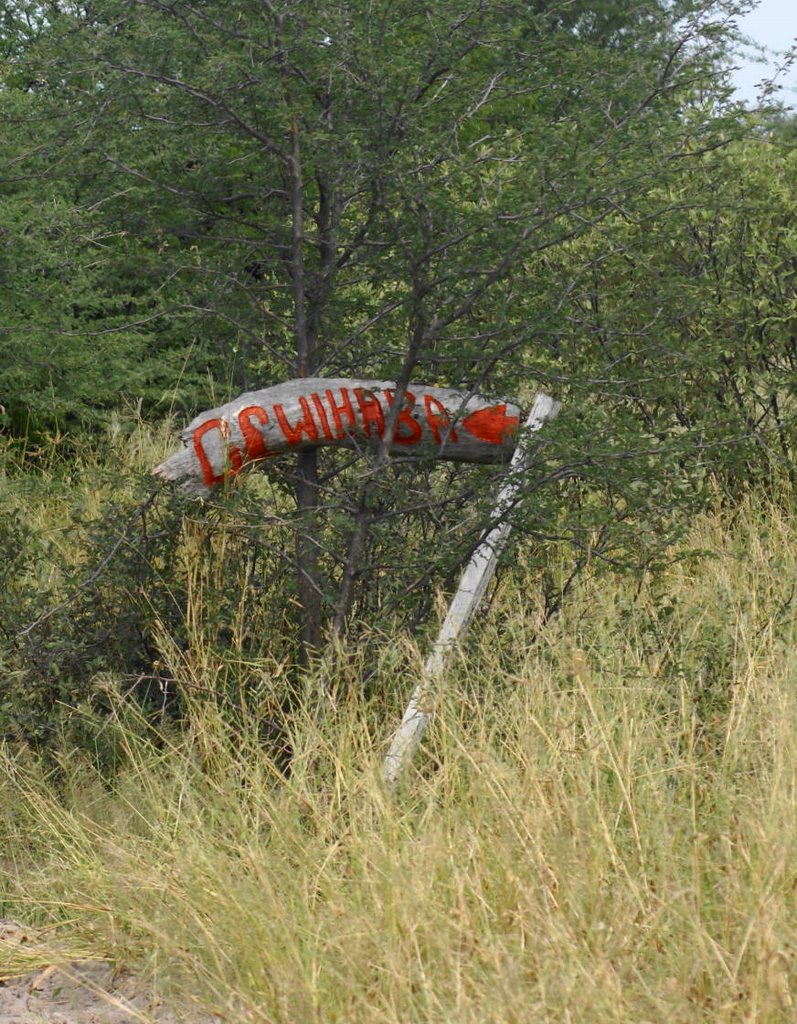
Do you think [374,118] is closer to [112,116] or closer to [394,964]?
[112,116]

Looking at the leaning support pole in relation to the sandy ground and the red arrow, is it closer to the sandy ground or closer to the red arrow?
the red arrow

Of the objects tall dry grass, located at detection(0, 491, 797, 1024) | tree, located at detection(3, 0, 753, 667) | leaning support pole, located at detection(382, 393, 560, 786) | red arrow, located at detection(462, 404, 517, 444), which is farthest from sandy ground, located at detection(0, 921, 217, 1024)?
red arrow, located at detection(462, 404, 517, 444)

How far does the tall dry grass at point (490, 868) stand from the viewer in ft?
9.93

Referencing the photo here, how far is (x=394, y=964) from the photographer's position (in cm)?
300

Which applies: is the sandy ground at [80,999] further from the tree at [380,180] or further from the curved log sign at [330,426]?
the curved log sign at [330,426]

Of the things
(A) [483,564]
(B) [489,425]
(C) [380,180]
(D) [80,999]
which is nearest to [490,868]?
(D) [80,999]

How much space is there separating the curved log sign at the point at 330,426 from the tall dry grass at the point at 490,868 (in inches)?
32.5

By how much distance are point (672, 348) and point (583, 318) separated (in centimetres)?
44

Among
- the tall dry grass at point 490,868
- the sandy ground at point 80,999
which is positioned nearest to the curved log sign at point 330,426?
the tall dry grass at point 490,868

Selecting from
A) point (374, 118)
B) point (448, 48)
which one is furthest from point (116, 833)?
point (448, 48)

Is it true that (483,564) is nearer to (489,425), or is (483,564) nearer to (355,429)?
(489,425)

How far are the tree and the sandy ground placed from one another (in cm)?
206

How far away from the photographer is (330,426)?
19.1 ft

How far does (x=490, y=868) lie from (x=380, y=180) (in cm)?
315
